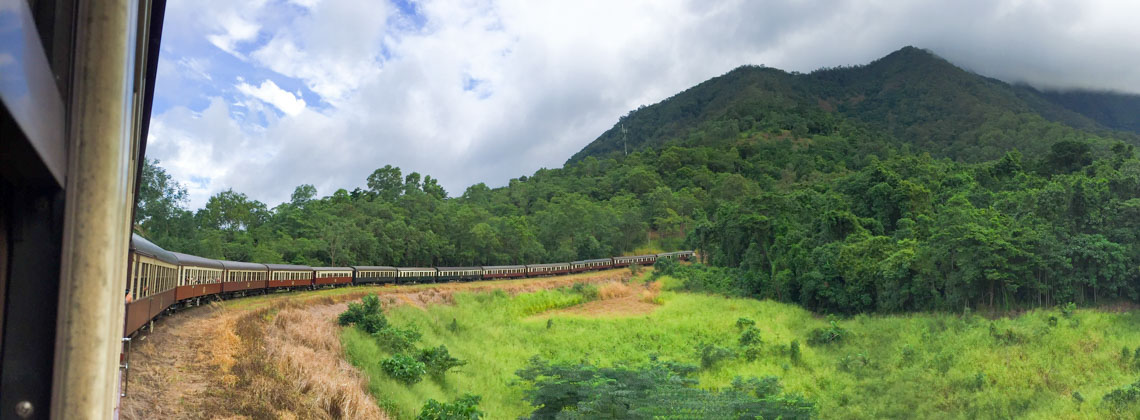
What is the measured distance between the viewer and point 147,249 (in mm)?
11328

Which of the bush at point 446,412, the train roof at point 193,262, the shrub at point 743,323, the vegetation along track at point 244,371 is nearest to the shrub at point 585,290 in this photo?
the shrub at point 743,323

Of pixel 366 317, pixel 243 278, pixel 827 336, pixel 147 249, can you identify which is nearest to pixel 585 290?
pixel 827 336

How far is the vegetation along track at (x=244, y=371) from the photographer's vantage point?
27.5ft

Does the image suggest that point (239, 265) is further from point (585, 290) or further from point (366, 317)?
point (585, 290)

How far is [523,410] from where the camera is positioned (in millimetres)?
16328

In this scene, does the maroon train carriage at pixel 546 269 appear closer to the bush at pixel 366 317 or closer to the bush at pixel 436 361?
the bush at pixel 366 317

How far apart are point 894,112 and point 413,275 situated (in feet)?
451

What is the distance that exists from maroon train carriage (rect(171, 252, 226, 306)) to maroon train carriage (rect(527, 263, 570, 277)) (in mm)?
27803

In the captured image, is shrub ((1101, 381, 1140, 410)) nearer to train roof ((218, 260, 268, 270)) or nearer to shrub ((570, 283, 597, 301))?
train roof ((218, 260, 268, 270))

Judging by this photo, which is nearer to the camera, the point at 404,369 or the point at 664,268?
the point at 404,369

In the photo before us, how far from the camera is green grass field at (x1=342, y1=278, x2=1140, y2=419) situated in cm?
1606

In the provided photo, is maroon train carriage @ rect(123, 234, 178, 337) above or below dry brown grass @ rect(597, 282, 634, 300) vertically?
above

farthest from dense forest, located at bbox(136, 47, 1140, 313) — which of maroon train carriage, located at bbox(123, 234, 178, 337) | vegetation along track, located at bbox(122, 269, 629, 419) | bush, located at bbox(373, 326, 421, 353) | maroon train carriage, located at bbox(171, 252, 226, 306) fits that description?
maroon train carriage, located at bbox(123, 234, 178, 337)

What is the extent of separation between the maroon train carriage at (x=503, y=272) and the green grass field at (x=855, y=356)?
505 inches
